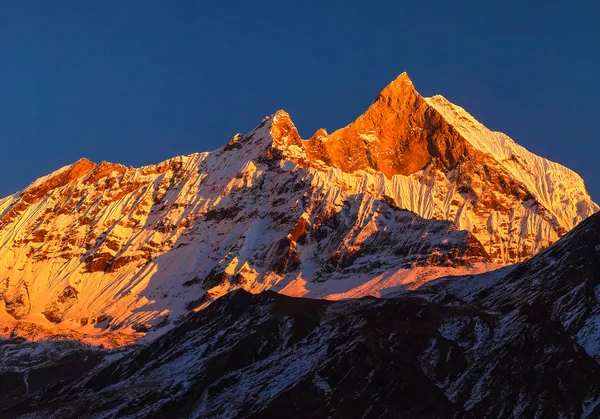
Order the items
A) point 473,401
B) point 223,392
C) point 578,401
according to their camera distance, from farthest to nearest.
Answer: point 223,392
point 473,401
point 578,401

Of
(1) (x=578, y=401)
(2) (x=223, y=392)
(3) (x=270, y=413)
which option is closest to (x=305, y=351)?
(2) (x=223, y=392)

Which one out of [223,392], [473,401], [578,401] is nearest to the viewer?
[578,401]

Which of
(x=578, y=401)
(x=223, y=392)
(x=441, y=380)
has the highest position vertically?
(x=223, y=392)

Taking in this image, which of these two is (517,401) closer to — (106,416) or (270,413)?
(270,413)

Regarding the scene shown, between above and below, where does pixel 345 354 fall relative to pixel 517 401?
above

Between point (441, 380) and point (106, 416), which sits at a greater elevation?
point (106, 416)

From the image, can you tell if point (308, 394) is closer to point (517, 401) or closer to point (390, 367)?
point (390, 367)

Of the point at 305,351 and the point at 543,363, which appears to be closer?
the point at 543,363

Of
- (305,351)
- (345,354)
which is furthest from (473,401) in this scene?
(305,351)

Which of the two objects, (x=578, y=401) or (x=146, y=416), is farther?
(x=146, y=416)
